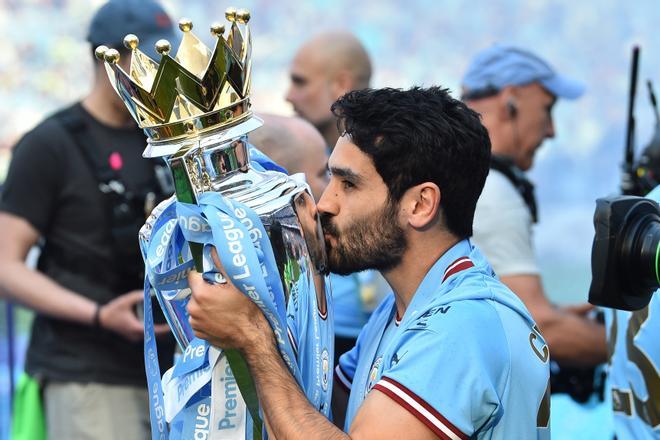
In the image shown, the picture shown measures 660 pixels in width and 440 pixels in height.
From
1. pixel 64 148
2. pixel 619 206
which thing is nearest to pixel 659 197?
pixel 619 206

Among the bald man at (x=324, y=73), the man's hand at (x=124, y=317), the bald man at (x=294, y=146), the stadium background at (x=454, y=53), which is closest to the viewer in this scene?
the bald man at (x=294, y=146)

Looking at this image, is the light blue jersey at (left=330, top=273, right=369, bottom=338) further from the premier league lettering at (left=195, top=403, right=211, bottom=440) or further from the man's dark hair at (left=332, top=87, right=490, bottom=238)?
the premier league lettering at (left=195, top=403, right=211, bottom=440)

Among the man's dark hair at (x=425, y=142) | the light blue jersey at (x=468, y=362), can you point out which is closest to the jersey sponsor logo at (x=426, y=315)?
the light blue jersey at (x=468, y=362)

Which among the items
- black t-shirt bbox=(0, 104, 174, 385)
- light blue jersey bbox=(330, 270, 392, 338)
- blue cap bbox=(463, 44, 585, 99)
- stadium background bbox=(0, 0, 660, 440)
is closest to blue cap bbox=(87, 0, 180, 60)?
black t-shirt bbox=(0, 104, 174, 385)

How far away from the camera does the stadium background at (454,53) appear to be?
19.1 ft

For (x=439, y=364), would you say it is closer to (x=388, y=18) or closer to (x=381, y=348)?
(x=381, y=348)

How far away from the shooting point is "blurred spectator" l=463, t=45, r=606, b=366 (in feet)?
11.2

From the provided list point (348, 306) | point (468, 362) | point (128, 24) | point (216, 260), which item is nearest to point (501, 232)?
point (348, 306)

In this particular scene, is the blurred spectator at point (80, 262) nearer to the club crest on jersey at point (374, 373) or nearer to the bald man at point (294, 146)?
the bald man at point (294, 146)

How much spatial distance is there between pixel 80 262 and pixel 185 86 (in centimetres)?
165

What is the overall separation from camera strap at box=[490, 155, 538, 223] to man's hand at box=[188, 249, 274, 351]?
1751mm

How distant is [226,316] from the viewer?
186cm

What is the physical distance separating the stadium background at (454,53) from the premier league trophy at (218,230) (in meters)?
3.96

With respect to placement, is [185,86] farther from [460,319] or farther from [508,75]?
[508,75]
